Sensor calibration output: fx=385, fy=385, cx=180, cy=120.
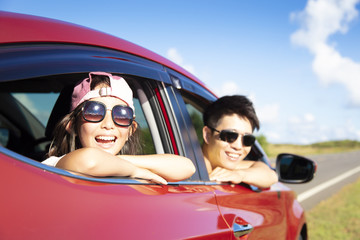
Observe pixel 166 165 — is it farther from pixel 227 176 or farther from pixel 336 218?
pixel 336 218

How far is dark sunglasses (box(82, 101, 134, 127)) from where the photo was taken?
65.2 inches

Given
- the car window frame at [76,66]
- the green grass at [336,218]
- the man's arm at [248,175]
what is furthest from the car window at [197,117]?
the green grass at [336,218]

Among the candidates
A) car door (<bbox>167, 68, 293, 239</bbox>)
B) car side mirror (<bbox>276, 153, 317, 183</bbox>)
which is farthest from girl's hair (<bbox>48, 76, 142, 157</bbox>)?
car side mirror (<bbox>276, 153, 317, 183</bbox>)

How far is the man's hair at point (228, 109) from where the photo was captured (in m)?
2.67

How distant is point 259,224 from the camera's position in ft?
7.31

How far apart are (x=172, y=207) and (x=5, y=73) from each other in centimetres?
80

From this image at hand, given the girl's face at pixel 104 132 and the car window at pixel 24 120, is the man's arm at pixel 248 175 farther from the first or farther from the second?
the car window at pixel 24 120

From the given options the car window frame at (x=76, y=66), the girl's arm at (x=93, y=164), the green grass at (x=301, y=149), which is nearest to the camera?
the car window frame at (x=76, y=66)

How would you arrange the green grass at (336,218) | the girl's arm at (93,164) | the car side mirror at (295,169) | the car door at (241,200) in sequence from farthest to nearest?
the green grass at (336,218)
the car side mirror at (295,169)
the car door at (241,200)
the girl's arm at (93,164)

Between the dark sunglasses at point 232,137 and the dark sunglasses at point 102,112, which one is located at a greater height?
the dark sunglasses at point 102,112

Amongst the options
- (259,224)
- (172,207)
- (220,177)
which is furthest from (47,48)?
(259,224)

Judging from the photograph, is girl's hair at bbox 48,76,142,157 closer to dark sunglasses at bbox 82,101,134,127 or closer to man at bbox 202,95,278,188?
dark sunglasses at bbox 82,101,134,127

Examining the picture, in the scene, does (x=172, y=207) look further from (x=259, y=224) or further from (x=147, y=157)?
(x=259, y=224)

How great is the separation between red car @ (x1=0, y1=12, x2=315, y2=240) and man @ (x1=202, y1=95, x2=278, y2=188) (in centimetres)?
9
